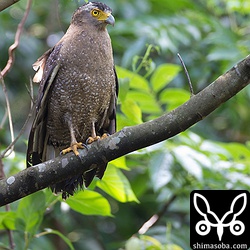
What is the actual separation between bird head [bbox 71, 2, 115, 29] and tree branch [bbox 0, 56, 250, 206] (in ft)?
4.28

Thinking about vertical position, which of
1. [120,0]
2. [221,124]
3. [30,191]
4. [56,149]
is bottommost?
[30,191]

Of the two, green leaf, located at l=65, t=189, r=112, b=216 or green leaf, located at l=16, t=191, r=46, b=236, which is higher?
green leaf, located at l=65, t=189, r=112, b=216

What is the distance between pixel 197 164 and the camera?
4.95 m

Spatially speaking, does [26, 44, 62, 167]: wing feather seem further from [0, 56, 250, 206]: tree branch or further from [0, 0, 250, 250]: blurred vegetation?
[0, 56, 250, 206]: tree branch

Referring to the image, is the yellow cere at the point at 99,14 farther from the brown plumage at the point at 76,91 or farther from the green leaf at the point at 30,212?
the green leaf at the point at 30,212

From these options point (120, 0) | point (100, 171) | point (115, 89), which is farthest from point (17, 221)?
point (120, 0)

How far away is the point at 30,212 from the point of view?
4.13 meters

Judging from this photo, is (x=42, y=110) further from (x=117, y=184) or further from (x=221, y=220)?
(x=221, y=220)

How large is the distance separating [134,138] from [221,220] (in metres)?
1.70

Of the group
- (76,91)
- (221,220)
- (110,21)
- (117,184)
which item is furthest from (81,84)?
(221,220)

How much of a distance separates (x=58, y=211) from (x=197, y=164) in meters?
1.12

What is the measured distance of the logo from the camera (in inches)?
195

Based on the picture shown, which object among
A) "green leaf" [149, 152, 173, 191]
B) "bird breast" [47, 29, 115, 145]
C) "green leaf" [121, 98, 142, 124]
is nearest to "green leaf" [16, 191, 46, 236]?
"bird breast" [47, 29, 115, 145]

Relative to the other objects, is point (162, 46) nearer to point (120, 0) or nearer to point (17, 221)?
point (120, 0)
